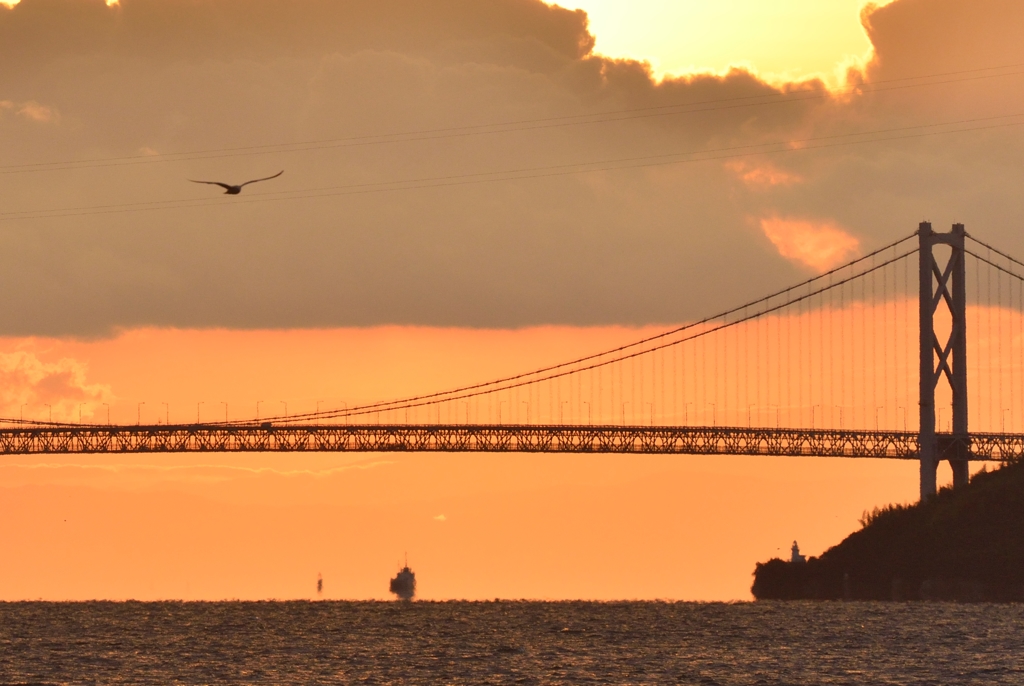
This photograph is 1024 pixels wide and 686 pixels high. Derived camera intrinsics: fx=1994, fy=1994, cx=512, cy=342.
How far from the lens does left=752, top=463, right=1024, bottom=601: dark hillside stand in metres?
128

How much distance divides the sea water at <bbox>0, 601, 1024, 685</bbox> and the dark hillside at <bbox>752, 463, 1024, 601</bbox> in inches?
127

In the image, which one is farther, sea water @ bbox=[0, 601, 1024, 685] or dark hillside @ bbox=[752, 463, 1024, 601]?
dark hillside @ bbox=[752, 463, 1024, 601]

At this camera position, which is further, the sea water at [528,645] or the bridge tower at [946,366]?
the bridge tower at [946,366]

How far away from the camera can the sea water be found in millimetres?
86312

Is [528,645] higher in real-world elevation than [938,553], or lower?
lower

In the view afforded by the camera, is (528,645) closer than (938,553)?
A: Yes

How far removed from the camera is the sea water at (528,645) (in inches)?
3398

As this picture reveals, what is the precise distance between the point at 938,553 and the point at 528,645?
39501mm

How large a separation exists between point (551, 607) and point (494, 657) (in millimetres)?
48304

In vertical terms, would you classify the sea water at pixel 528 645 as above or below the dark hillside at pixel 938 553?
below

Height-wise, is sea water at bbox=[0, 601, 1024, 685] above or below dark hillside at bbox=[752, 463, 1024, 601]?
below

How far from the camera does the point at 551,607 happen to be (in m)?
144

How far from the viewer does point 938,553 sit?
132 meters

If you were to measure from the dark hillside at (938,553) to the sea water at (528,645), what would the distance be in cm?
322
